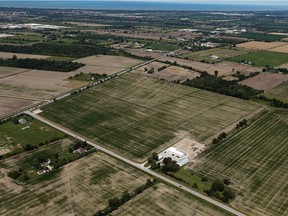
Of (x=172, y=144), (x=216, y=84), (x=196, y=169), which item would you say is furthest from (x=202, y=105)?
(x=196, y=169)

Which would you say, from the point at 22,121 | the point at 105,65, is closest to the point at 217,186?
the point at 22,121

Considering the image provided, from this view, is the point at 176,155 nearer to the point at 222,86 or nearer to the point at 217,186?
the point at 217,186

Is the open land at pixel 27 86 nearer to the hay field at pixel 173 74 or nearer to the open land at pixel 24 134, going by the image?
the open land at pixel 24 134

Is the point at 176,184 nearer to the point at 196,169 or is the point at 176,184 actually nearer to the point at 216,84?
the point at 196,169

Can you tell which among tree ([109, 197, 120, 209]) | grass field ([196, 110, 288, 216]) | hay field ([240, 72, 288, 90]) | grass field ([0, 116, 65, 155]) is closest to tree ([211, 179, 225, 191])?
grass field ([196, 110, 288, 216])

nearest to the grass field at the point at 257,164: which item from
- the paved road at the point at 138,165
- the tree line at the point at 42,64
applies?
the paved road at the point at 138,165
